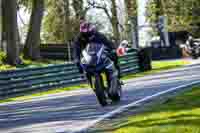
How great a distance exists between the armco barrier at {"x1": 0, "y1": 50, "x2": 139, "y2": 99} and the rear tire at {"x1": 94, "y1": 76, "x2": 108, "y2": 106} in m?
7.43

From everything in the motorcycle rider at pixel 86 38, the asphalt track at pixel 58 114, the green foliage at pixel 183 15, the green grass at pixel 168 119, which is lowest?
the green foliage at pixel 183 15

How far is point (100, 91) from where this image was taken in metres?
12.9

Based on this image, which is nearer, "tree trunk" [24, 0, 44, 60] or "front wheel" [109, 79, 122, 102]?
"front wheel" [109, 79, 122, 102]

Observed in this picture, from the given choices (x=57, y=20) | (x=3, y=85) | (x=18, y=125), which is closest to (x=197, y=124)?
(x=18, y=125)

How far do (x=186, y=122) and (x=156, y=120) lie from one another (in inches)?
30.4

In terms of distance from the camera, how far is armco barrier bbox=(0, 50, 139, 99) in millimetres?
20237

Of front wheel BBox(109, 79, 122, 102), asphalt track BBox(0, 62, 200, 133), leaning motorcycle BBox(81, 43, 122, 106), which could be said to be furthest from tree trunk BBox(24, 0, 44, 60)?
leaning motorcycle BBox(81, 43, 122, 106)

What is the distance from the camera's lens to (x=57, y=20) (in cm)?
6122

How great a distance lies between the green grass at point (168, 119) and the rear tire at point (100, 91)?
142cm

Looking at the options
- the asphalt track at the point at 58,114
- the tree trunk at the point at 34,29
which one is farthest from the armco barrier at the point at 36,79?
the tree trunk at the point at 34,29

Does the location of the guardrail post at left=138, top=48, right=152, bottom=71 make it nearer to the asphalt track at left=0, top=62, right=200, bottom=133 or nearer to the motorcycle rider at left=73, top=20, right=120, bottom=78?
the asphalt track at left=0, top=62, right=200, bottom=133

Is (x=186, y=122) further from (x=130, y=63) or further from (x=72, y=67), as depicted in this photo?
(x=130, y=63)

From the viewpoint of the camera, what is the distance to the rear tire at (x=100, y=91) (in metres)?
12.8

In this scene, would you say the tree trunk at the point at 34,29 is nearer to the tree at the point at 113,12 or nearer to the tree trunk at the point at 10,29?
the tree trunk at the point at 10,29
